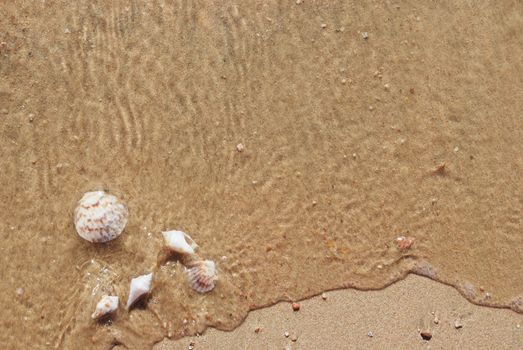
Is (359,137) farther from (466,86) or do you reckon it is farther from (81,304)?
(81,304)

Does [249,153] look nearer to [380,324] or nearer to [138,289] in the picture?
[138,289]

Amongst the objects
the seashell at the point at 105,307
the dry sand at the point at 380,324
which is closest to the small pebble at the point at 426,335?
the dry sand at the point at 380,324

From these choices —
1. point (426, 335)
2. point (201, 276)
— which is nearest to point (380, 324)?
point (426, 335)

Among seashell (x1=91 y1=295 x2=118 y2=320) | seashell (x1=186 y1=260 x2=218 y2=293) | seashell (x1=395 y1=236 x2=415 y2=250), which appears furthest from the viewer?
seashell (x1=395 y1=236 x2=415 y2=250)

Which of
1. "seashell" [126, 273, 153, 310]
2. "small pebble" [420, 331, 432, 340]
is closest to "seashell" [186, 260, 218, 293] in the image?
"seashell" [126, 273, 153, 310]

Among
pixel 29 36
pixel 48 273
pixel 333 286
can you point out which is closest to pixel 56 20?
pixel 29 36

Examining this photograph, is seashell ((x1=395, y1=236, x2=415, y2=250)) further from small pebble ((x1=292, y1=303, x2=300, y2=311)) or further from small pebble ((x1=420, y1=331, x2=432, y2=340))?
small pebble ((x1=292, y1=303, x2=300, y2=311))

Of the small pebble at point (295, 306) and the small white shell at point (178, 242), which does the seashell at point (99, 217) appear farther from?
the small pebble at point (295, 306)
